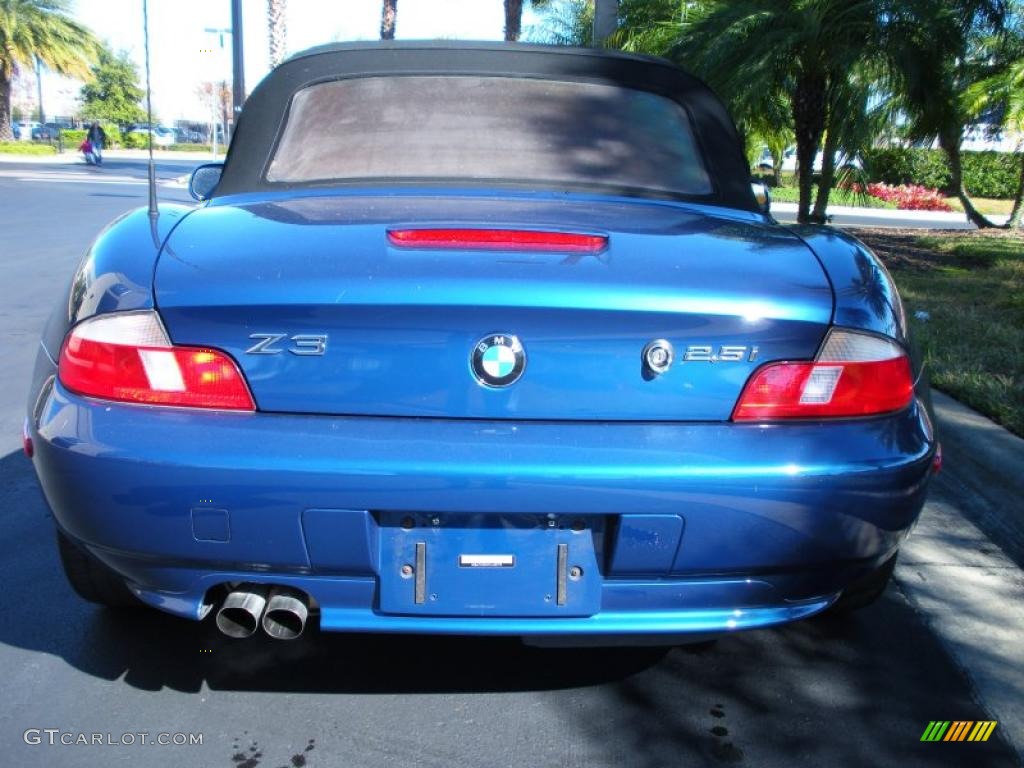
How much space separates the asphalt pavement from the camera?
8.11 feet

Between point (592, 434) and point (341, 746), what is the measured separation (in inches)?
39.3

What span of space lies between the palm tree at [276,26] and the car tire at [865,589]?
21.1m

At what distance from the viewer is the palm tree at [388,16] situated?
23.9 metres

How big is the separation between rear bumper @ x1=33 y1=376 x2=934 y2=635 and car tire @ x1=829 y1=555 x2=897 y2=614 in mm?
269

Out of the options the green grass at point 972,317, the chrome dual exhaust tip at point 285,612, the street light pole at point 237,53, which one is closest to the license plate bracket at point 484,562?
the chrome dual exhaust tip at point 285,612

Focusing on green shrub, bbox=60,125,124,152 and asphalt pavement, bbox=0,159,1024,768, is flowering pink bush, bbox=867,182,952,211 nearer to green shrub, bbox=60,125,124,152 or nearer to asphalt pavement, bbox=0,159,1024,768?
asphalt pavement, bbox=0,159,1024,768

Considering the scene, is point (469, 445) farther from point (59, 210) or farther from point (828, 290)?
point (59, 210)

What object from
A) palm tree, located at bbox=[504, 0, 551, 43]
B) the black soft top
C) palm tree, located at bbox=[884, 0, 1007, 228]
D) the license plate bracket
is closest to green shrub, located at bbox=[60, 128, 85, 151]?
palm tree, located at bbox=[504, 0, 551, 43]

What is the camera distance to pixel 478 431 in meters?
2.17

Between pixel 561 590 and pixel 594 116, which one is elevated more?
pixel 594 116

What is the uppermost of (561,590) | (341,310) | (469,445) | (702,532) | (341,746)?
(341,310)

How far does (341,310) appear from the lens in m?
2.16

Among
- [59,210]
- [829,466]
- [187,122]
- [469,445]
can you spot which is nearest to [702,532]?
[829,466]

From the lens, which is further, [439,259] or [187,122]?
[187,122]
